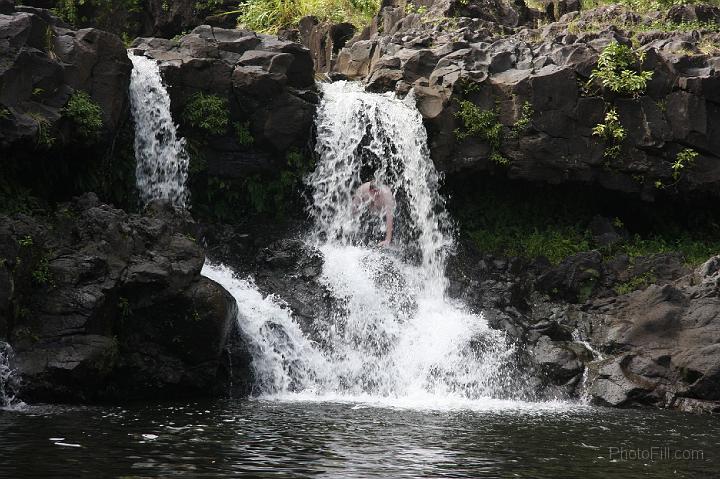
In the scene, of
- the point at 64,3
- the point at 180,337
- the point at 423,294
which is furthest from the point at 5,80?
the point at 64,3

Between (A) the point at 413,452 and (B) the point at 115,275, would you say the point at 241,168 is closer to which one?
(B) the point at 115,275

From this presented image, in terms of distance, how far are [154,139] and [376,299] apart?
6.00 metres

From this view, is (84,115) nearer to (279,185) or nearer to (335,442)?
(279,185)

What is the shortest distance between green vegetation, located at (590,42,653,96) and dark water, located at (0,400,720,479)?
30.3ft

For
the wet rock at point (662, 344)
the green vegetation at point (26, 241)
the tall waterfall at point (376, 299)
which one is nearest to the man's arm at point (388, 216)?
the tall waterfall at point (376, 299)

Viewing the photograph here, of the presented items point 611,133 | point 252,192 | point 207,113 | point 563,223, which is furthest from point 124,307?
point 611,133

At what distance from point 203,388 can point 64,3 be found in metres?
14.8

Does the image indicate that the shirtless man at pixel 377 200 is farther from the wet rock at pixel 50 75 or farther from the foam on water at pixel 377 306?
the wet rock at pixel 50 75

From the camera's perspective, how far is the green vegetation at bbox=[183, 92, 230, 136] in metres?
17.7

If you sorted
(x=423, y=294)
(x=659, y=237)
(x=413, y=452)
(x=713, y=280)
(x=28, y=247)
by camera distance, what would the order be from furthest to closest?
(x=659, y=237)
(x=423, y=294)
(x=713, y=280)
(x=28, y=247)
(x=413, y=452)

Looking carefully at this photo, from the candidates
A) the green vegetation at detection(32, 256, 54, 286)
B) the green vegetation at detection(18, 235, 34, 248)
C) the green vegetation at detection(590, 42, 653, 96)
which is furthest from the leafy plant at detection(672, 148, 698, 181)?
the green vegetation at detection(18, 235, 34, 248)

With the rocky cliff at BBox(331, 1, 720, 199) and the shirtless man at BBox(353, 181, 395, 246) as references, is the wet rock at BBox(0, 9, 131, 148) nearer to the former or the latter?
the shirtless man at BBox(353, 181, 395, 246)

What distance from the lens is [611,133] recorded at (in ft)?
63.1

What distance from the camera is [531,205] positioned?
20.7 metres
